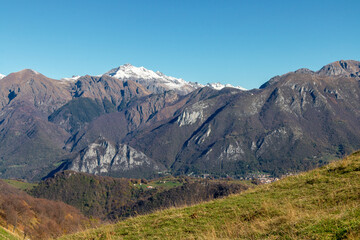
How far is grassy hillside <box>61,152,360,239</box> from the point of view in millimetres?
11492

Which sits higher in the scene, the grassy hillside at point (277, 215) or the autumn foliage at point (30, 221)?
the grassy hillside at point (277, 215)

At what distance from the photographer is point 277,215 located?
15.2 m

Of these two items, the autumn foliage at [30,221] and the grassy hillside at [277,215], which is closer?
the grassy hillside at [277,215]

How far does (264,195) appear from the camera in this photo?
20047 mm

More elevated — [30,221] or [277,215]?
[277,215]

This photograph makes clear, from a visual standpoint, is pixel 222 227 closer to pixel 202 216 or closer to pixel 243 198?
pixel 202 216

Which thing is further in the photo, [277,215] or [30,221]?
[30,221]

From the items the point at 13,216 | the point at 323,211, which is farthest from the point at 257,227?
the point at 13,216

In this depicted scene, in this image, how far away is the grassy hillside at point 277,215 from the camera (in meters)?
11.5

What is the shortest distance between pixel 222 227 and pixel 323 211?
15.4 ft

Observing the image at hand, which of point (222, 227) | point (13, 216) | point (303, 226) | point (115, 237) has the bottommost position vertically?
point (13, 216)

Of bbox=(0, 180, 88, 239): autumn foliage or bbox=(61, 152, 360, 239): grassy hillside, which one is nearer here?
bbox=(61, 152, 360, 239): grassy hillside

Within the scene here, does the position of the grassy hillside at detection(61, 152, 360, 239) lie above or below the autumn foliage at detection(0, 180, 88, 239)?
above

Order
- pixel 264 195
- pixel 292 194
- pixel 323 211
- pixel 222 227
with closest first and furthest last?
1. pixel 323 211
2. pixel 222 227
3. pixel 292 194
4. pixel 264 195
